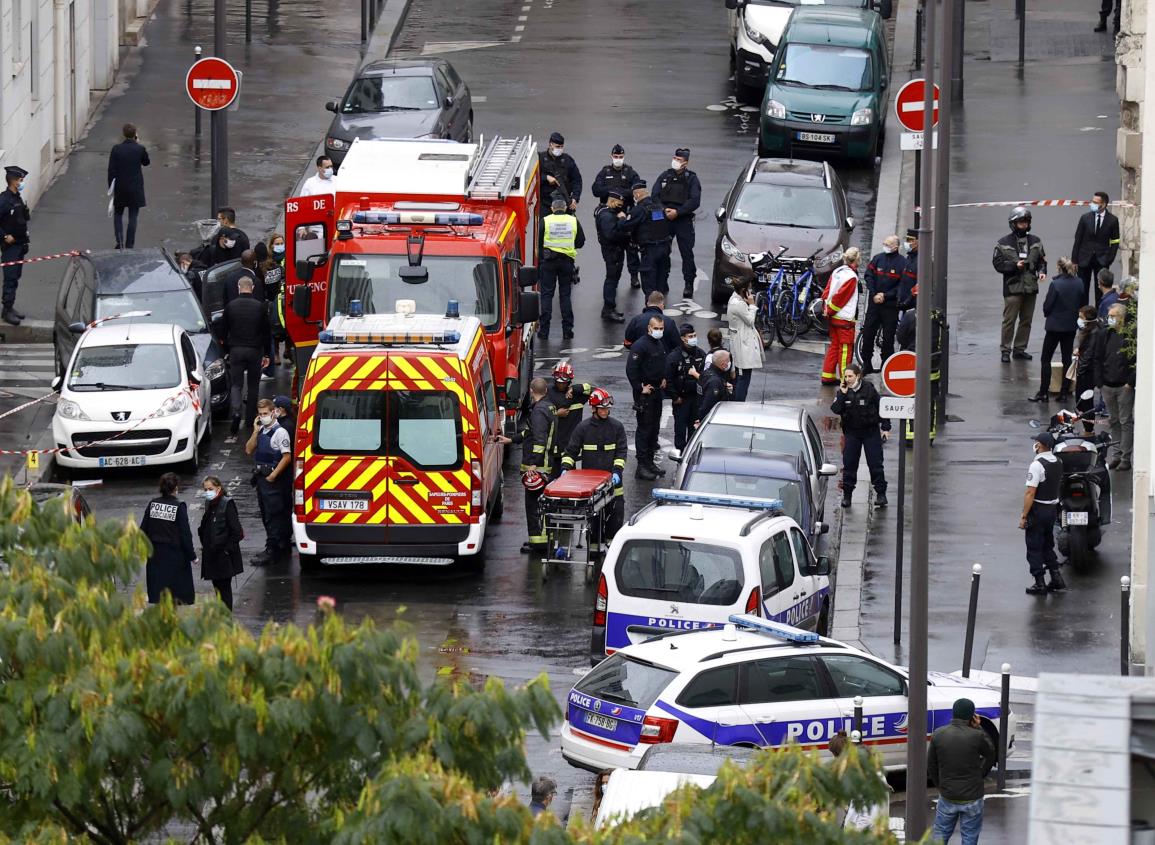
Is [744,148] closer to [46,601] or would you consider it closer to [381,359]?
[381,359]

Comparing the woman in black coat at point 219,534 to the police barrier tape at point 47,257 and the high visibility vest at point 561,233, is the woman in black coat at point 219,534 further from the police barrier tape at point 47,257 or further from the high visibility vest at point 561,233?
the high visibility vest at point 561,233

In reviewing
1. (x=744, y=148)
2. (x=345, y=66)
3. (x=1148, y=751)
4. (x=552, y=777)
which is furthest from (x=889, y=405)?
(x=345, y=66)

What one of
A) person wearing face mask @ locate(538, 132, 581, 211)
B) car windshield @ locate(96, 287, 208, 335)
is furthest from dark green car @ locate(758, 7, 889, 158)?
car windshield @ locate(96, 287, 208, 335)

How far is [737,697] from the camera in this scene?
52.7 ft

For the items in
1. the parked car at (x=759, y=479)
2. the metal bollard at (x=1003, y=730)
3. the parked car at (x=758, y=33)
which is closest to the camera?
the metal bollard at (x=1003, y=730)

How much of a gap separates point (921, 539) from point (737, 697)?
1.66 meters

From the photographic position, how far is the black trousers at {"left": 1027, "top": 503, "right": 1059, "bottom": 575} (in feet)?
68.0

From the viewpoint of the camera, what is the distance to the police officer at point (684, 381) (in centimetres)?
2411

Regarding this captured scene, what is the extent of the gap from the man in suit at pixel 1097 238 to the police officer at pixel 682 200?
4727 mm

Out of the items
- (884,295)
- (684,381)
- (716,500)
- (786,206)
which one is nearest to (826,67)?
(786,206)

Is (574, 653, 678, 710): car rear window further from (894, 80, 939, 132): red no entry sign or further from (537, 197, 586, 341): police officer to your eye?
(537, 197, 586, 341): police officer

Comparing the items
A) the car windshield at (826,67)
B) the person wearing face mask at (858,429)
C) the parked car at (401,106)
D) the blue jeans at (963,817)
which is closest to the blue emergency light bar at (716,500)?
the person wearing face mask at (858,429)

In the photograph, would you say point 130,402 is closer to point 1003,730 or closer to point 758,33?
point 1003,730

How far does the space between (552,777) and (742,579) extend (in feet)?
7.56
